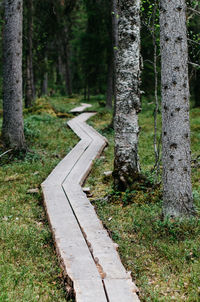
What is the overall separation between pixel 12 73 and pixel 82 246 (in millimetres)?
6741

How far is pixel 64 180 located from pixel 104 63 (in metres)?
19.3

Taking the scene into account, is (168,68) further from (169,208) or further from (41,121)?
(41,121)

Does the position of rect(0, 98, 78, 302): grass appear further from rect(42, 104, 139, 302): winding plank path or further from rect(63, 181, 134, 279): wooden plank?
rect(63, 181, 134, 279): wooden plank

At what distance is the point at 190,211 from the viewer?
15.7 ft

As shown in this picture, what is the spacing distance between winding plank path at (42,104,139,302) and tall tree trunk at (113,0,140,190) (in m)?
1.13

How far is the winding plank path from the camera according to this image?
3223mm

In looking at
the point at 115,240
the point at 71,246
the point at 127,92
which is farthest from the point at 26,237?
the point at 127,92

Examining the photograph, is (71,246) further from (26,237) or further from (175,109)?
(175,109)

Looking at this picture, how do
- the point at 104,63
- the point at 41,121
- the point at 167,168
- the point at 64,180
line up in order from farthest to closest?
the point at 104,63 < the point at 41,121 < the point at 64,180 < the point at 167,168

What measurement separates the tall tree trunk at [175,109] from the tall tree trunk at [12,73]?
5914mm

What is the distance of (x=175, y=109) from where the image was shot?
4.53 meters

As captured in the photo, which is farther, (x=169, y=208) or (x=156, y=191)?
(x=156, y=191)

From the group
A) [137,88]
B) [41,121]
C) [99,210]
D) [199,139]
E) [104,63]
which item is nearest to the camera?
[99,210]

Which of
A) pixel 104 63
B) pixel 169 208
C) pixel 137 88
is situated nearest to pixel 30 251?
pixel 169 208
